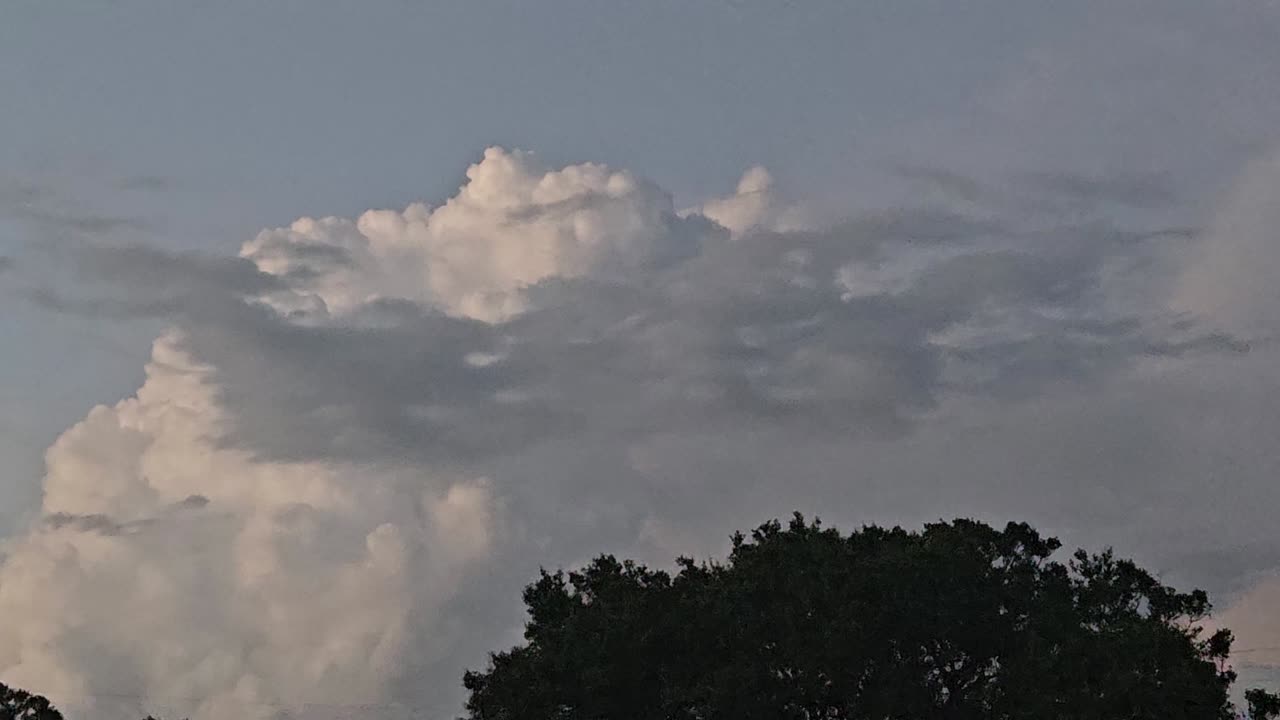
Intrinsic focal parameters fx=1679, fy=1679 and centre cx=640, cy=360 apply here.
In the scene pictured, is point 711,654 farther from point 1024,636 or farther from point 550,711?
point 1024,636

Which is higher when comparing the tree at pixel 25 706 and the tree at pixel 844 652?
the tree at pixel 25 706

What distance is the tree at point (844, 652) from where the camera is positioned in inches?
3228

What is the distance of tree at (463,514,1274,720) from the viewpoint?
269 ft

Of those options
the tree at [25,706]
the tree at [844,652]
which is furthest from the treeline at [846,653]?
the tree at [25,706]

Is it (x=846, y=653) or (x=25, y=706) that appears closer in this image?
(x=846, y=653)

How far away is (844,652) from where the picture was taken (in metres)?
83.0

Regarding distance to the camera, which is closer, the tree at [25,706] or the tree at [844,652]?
the tree at [844,652]

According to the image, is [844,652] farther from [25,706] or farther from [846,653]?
[25,706]

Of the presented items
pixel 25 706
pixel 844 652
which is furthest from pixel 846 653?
pixel 25 706

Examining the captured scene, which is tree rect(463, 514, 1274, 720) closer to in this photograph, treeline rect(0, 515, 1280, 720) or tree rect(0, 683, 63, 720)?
treeline rect(0, 515, 1280, 720)

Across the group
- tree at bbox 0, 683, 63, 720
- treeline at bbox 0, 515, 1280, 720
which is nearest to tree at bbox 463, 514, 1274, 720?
treeline at bbox 0, 515, 1280, 720

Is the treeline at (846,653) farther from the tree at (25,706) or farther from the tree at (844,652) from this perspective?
the tree at (25,706)

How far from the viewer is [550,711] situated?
8519 centimetres

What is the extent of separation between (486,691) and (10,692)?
2910 inches
